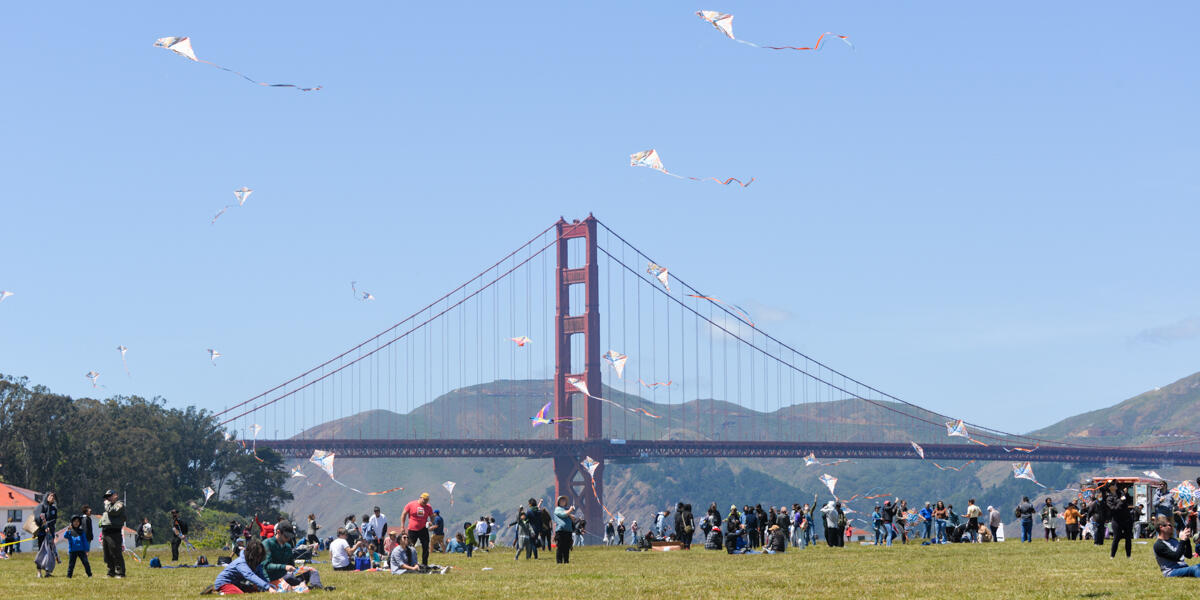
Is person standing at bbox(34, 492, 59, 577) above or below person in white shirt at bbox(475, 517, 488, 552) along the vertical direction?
above

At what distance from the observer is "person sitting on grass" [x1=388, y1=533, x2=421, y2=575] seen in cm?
2777

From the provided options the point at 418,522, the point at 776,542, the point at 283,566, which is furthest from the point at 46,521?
the point at 776,542

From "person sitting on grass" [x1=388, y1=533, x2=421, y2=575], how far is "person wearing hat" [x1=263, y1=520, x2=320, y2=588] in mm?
4763

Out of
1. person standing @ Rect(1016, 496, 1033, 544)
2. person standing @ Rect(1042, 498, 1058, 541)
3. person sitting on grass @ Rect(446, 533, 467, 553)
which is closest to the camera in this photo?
person standing @ Rect(1016, 496, 1033, 544)

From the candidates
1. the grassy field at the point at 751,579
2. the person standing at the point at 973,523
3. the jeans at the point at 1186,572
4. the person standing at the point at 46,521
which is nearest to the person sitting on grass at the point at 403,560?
the grassy field at the point at 751,579

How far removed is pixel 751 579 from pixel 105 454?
74.4 m

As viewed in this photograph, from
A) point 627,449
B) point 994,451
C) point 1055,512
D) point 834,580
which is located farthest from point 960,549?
point 627,449

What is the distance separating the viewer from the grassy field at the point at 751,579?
1988 centimetres

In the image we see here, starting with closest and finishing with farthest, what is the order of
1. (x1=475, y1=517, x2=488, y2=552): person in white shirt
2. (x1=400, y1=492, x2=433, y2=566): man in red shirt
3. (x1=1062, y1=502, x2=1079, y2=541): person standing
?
(x1=400, y1=492, x2=433, y2=566): man in red shirt, (x1=1062, y1=502, x2=1079, y2=541): person standing, (x1=475, y1=517, x2=488, y2=552): person in white shirt

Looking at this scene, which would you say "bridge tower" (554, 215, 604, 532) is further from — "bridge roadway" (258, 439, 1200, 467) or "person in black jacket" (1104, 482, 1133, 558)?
"person in black jacket" (1104, 482, 1133, 558)

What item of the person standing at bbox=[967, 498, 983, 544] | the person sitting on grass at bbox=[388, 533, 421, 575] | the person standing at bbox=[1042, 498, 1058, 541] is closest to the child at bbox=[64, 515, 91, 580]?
the person sitting on grass at bbox=[388, 533, 421, 575]

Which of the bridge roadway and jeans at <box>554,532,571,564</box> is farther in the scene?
the bridge roadway

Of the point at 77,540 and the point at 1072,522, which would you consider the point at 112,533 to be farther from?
the point at 1072,522

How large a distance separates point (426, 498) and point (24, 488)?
6567 centimetres
